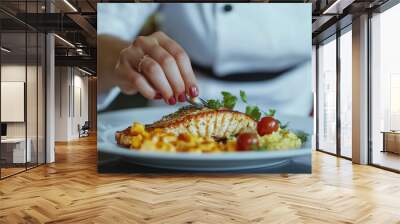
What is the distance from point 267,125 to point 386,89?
2.75m

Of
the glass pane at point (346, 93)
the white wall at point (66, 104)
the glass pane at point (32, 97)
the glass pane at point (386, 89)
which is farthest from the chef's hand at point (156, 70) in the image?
the white wall at point (66, 104)

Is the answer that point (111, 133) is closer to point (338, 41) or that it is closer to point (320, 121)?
point (338, 41)

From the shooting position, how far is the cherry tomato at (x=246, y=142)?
5.78 meters

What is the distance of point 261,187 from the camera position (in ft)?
17.4

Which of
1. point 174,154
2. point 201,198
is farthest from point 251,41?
point 201,198

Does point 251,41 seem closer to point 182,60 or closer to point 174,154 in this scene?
point 182,60

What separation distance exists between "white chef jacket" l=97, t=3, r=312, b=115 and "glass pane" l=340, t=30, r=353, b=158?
268 cm

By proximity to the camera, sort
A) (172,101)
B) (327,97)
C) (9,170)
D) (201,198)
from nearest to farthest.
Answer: (201,198) < (172,101) < (9,170) < (327,97)

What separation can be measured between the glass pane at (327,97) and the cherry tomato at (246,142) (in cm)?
425

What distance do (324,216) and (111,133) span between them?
3.56m

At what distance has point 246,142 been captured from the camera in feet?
19.0

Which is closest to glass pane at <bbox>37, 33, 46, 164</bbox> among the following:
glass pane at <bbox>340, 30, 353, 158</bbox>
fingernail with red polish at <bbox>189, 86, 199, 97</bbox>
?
fingernail with red polish at <bbox>189, 86, 199, 97</bbox>

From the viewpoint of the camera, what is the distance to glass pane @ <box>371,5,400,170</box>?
6816 mm

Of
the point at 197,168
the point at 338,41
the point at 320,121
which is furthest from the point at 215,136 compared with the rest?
the point at 320,121
